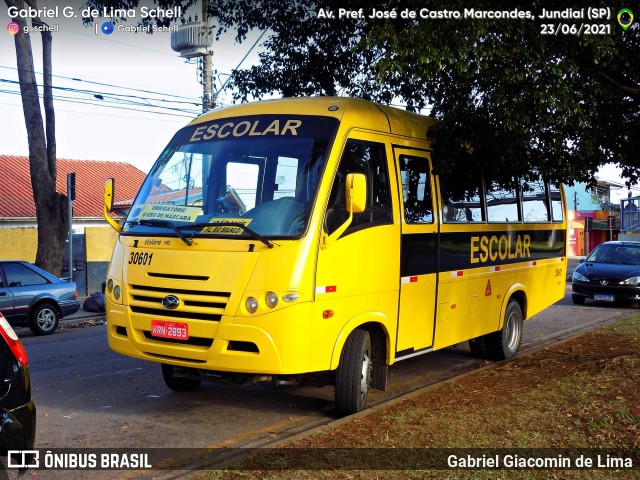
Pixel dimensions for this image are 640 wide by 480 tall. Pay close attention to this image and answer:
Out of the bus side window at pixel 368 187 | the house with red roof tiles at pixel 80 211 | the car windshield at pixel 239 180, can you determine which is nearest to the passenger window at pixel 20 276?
the house with red roof tiles at pixel 80 211

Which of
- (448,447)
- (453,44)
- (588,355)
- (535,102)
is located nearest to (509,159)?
(535,102)

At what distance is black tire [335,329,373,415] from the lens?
23.0ft

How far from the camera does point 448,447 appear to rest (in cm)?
595

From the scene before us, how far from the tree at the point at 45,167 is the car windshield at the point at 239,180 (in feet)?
42.9

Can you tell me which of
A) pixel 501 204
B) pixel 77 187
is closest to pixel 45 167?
pixel 501 204

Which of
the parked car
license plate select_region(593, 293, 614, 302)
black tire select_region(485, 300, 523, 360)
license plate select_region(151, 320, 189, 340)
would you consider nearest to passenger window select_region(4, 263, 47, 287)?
license plate select_region(151, 320, 189, 340)

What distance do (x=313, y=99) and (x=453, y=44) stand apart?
4.97 feet

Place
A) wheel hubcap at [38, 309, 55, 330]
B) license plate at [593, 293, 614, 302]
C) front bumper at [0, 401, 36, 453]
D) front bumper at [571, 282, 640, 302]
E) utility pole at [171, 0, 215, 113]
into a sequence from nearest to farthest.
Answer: front bumper at [0, 401, 36, 453]
wheel hubcap at [38, 309, 55, 330]
front bumper at [571, 282, 640, 302]
license plate at [593, 293, 614, 302]
utility pole at [171, 0, 215, 113]

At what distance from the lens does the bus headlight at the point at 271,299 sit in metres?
6.32

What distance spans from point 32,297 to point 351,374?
8.93 meters

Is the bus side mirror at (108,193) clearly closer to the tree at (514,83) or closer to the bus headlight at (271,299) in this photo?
the bus headlight at (271,299)

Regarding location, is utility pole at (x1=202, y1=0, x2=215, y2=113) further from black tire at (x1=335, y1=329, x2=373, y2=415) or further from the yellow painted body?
black tire at (x1=335, y1=329, x2=373, y2=415)

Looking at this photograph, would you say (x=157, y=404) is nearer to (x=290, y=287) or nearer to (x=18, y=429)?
(x=290, y=287)

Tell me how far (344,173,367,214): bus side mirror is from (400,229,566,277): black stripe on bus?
1287 millimetres
